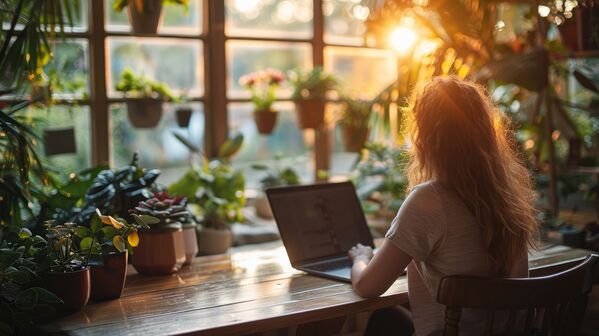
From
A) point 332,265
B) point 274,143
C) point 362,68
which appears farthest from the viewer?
point 362,68

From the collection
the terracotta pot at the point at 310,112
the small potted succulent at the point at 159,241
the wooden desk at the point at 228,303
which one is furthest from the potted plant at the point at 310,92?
the small potted succulent at the point at 159,241

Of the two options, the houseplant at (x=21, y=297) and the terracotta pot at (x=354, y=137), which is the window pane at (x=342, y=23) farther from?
the houseplant at (x=21, y=297)

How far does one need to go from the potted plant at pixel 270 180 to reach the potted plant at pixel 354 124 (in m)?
0.36

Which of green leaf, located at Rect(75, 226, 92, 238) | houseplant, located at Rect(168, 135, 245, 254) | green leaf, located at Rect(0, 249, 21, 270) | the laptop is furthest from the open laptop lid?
green leaf, located at Rect(0, 249, 21, 270)

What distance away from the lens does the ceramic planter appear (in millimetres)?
3330

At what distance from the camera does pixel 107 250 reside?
1959 mm

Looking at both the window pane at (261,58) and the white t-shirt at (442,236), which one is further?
the window pane at (261,58)

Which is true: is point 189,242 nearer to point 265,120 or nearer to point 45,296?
point 45,296

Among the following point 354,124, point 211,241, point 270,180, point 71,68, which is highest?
point 71,68

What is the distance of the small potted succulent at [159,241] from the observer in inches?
86.6

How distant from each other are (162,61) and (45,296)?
2.05 metres

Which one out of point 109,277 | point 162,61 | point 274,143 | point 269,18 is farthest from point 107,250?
point 269,18

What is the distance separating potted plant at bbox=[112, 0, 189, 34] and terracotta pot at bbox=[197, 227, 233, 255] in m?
0.98

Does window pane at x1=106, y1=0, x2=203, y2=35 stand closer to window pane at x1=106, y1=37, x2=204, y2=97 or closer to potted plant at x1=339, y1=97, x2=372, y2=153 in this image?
window pane at x1=106, y1=37, x2=204, y2=97
